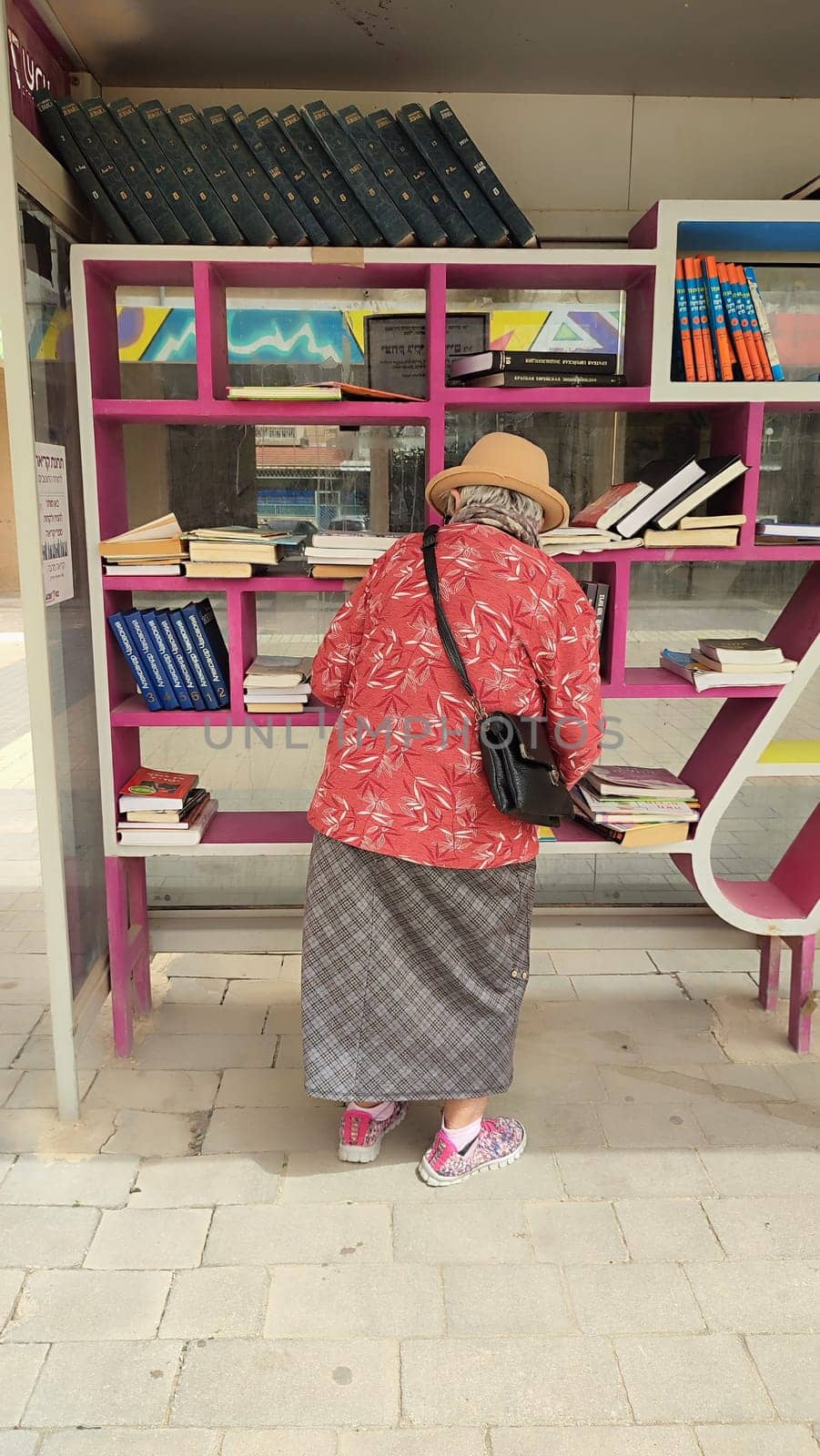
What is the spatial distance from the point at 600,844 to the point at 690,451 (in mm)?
1401

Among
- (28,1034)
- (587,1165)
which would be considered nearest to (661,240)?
(587,1165)

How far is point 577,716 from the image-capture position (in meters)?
2.31

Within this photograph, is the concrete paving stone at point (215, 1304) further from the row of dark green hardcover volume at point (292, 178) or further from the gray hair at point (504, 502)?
the row of dark green hardcover volume at point (292, 178)

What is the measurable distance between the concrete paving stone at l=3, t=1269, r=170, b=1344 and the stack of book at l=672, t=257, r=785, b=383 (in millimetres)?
2629

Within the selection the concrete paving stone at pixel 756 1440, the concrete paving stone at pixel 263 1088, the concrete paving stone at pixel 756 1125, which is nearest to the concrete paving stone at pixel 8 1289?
the concrete paving stone at pixel 263 1088

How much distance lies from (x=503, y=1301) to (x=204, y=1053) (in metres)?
1.29

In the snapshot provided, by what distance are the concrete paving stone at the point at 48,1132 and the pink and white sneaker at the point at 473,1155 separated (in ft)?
2.81

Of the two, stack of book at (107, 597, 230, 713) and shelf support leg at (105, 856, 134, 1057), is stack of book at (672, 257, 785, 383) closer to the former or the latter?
stack of book at (107, 597, 230, 713)

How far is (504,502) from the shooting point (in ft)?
7.70

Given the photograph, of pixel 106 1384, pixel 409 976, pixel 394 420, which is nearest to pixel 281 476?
pixel 394 420

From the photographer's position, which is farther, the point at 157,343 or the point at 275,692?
the point at 157,343

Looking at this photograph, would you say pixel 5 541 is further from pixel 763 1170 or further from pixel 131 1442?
pixel 131 1442

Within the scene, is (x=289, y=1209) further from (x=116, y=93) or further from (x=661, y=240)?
(x=116, y=93)

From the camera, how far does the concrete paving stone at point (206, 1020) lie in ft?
10.6
